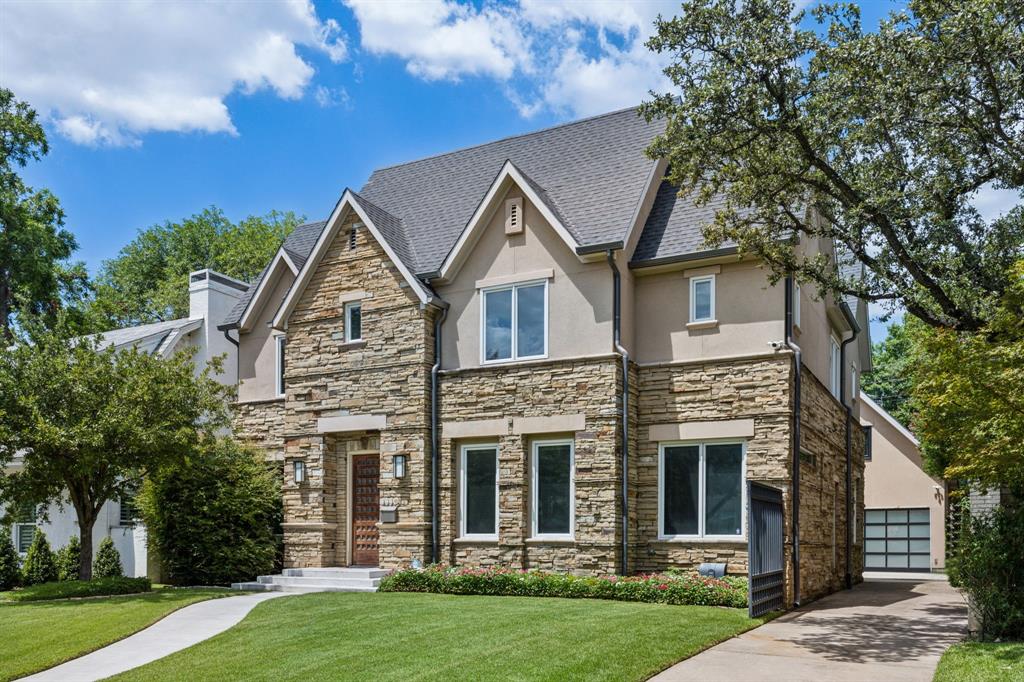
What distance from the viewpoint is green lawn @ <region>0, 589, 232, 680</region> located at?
1344 centimetres

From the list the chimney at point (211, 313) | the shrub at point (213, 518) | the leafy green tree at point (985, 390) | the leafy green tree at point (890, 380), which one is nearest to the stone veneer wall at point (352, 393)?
the shrub at point (213, 518)

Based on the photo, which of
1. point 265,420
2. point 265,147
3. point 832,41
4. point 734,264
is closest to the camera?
point 832,41

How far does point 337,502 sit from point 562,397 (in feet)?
19.9

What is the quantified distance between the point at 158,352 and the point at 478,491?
10.7m

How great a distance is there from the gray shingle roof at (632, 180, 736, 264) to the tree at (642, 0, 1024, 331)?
8.32ft

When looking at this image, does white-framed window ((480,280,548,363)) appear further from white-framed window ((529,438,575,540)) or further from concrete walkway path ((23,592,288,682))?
concrete walkway path ((23,592,288,682))

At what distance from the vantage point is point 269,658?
39.3 feet

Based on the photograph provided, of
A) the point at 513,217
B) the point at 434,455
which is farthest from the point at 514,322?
the point at 434,455

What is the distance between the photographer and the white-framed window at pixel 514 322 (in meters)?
19.2

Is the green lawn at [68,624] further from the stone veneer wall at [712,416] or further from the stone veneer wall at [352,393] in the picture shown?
the stone veneer wall at [712,416]

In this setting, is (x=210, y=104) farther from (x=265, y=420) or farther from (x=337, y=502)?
(x=337, y=502)

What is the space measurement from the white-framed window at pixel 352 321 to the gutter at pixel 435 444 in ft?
6.49

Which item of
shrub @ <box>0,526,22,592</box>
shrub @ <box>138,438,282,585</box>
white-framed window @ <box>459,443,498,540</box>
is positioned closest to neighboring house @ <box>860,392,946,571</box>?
white-framed window @ <box>459,443,498,540</box>

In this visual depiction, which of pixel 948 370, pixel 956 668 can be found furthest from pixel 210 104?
pixel 956 668
